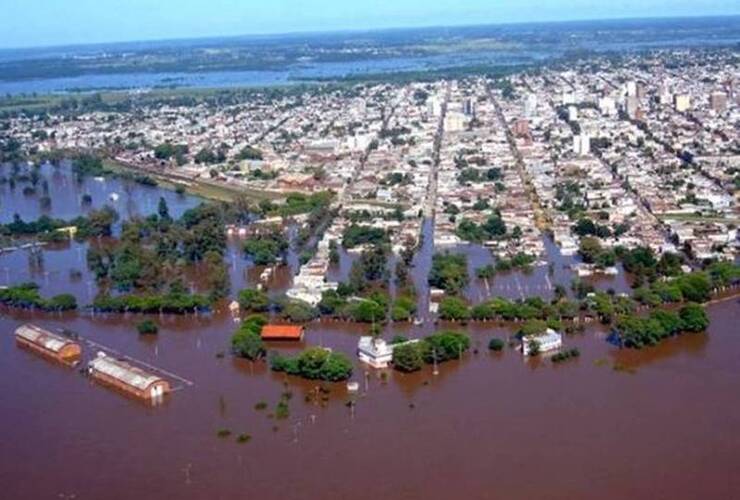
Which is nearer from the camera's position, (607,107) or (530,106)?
(607,107)

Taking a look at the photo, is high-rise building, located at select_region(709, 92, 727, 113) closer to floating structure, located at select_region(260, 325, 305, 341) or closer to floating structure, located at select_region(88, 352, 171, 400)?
floating structure, located at select_region(260, 325, 305, 341)

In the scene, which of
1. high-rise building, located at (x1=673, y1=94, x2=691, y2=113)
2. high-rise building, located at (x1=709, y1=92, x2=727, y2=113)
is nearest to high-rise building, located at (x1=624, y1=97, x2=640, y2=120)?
high-rise building, located at (x1=673, y1=94, x2=691, y2=113)

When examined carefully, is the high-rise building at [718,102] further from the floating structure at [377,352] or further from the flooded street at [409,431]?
the floating structure at [377,352]

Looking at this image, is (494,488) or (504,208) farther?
(504,208)

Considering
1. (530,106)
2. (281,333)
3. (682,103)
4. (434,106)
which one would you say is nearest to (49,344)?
(281,333)

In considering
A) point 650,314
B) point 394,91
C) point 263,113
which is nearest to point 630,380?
point 650,314

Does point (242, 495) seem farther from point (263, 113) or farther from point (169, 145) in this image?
point (263, 113)

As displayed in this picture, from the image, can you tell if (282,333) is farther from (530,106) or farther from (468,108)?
(468,108)
